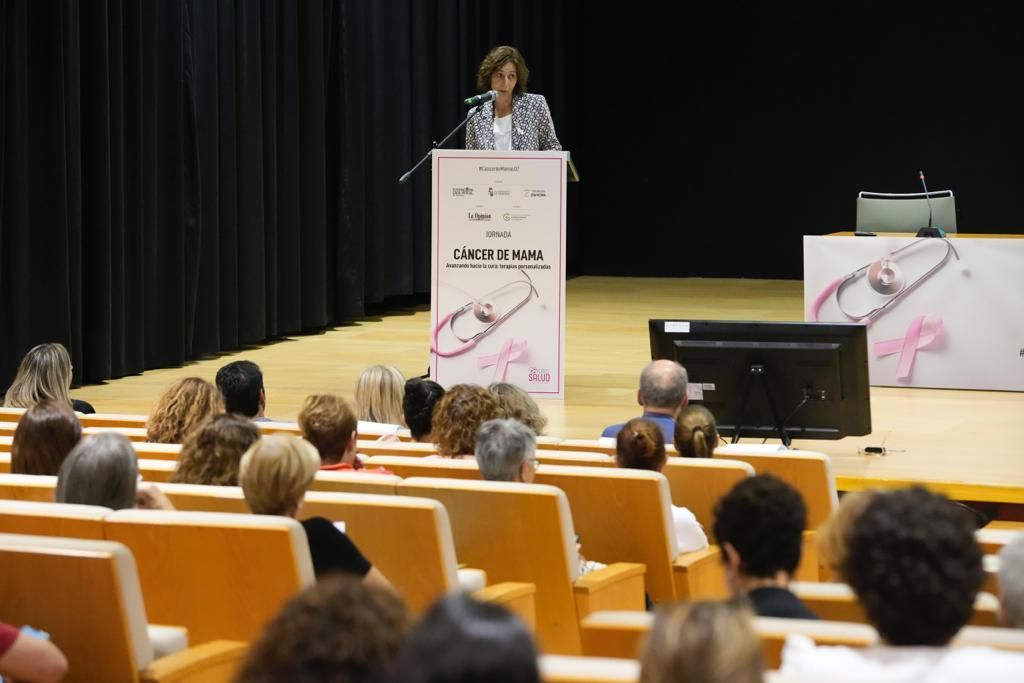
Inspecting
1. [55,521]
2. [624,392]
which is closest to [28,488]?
[55,521]

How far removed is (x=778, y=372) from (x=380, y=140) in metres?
6.19

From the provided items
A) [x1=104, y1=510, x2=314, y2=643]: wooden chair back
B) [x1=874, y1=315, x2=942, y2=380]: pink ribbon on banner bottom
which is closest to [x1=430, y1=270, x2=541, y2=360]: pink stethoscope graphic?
[x1=874, y1=315, x2=942, y2=380]: pink ribbon on banner bottom

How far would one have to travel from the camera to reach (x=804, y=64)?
1434 cm

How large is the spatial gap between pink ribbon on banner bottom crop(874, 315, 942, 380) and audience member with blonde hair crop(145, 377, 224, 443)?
400 centimetres

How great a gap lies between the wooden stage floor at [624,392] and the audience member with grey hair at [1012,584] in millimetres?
2934

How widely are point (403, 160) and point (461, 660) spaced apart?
10203 millimetres

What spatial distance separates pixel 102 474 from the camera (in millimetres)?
3078

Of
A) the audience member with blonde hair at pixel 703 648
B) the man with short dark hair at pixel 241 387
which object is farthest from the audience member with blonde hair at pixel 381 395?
the audience member with blonde hair at pixel 703 648

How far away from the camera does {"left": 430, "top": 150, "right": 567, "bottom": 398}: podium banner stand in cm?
674

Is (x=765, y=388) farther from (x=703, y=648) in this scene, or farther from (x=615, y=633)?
(x=703, y=648)

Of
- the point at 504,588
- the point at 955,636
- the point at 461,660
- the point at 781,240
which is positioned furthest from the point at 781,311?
the point at 461,660

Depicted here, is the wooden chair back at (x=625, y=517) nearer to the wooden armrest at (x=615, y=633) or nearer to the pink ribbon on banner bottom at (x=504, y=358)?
the wooden armrest at (x=615, y=633)

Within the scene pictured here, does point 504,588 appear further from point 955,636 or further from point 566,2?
point 566,2

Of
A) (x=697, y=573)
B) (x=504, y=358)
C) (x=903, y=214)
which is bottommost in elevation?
(x=697, y=573)
